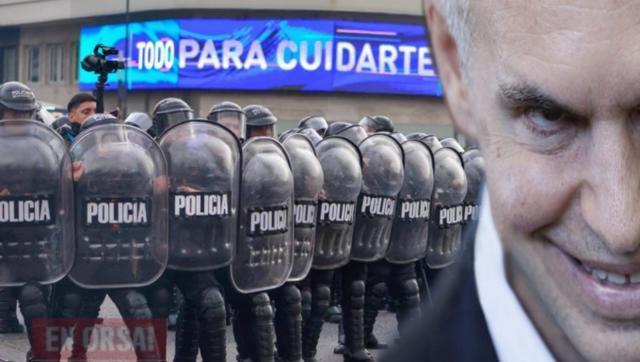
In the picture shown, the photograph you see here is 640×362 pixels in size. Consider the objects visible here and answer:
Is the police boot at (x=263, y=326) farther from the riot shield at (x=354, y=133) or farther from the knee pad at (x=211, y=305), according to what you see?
the riot shield at (x=354, y=133)

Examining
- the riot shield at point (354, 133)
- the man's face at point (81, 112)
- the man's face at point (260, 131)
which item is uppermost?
the man's face at point (81, 112)

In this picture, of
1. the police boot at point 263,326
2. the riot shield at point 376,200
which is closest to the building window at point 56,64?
the riot shield at point 376,200

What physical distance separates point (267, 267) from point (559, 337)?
6027 mm

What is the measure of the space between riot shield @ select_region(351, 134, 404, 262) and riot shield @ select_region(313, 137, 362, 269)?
0.16m

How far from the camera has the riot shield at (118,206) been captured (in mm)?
6125

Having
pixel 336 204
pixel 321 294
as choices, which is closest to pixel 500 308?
pixel 336 204

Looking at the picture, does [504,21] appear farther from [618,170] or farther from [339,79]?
[339,79]

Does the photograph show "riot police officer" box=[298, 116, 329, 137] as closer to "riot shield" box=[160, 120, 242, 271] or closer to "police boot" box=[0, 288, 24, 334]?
"police boot" box=[0, 288, 24, 334]

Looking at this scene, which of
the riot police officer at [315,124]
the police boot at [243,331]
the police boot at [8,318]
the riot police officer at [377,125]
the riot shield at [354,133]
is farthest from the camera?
the riot police officer at [315,124]

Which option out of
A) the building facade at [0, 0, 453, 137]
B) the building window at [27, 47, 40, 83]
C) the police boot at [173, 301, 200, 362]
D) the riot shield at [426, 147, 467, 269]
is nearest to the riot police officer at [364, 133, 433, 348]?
the riot shield at [426, 147, 467, 269]

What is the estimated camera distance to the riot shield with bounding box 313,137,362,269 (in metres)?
7.83

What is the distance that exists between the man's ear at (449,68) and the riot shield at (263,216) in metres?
5.77

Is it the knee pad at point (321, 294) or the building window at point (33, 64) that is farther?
the building window at point (33, 64)

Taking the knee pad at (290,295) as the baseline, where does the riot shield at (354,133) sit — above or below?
above
